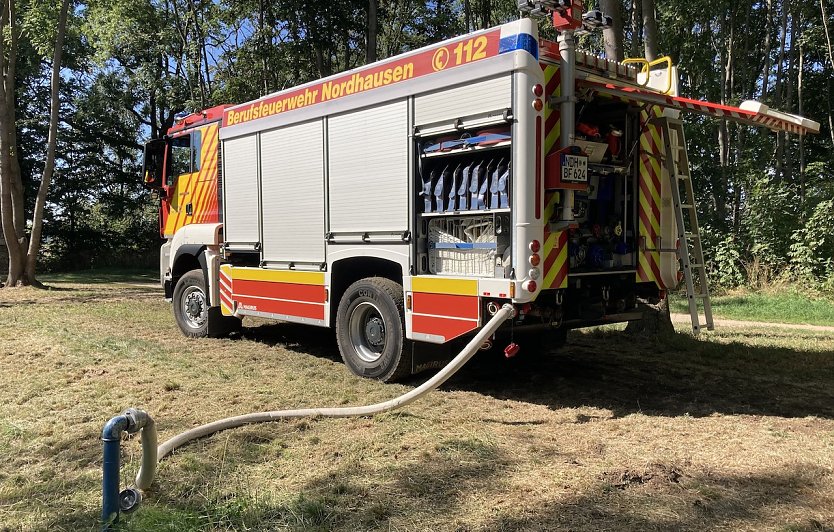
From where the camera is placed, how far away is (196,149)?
9.29 m

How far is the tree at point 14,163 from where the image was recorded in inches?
659

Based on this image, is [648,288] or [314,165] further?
[314,165]

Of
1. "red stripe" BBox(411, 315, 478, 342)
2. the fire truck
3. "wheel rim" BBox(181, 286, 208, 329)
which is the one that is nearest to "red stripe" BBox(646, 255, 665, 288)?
the fire truck

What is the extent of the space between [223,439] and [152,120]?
29.6m

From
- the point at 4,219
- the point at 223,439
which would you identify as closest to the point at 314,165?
the point at 223,439

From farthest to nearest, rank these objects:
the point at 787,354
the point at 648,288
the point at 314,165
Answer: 1. the point at 787,354
2. the point at 314,165
3. the point at 648,288

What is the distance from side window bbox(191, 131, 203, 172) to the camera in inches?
361

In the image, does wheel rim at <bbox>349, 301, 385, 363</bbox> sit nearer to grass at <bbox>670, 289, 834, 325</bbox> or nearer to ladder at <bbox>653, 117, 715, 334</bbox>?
ladder at <bbox>653, 117, 715, 334</bbox>

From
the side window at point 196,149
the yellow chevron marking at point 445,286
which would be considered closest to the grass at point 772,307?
the yellow chevron marking at point 445,286

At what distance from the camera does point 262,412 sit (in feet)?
17.5

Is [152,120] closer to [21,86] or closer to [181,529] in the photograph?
[21,86]

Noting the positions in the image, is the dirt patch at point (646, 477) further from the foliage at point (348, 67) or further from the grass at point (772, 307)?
the foliage at point (348, 67)

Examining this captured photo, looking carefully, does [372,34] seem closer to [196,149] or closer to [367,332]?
[196,149]

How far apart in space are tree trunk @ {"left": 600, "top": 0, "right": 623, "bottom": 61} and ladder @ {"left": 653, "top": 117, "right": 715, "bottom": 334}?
278 cm
